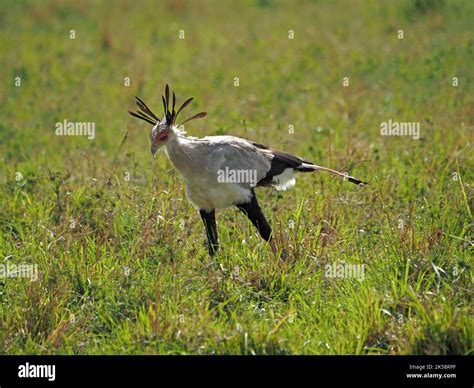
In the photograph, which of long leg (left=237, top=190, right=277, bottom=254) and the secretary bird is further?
long leg (left=237, top=190, right=277, bottom=254)

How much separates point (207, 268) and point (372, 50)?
758 centimetres

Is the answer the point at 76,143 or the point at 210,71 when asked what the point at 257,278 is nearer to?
the point at 76,143

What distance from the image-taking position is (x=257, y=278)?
6.00m

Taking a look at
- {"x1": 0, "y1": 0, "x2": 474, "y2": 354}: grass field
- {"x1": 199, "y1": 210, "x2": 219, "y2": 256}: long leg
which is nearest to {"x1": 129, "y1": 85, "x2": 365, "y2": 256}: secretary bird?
{"x1": 199, "y1": 210, "x2": 219, "y2": 256}: long leg

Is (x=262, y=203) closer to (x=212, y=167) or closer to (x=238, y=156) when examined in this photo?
(x=238, y=156)

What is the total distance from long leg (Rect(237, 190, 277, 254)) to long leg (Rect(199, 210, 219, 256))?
253 millimetres

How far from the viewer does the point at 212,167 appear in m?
6.14

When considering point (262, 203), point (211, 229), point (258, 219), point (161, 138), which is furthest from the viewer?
point (262, 203)

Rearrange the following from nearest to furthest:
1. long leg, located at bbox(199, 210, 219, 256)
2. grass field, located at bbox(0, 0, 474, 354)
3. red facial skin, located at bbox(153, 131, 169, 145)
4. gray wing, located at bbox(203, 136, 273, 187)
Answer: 1. grass field, located at bbox(0, 0, 474, 354)
2. red facial skin, located at bbox(153, 131, 169, 145)
3. gray wing, located at bbox(203, 136, 273, 187)
4. long leg, located at bbox(199, 210, 219, 256)

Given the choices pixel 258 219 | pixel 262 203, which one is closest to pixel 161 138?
pixel 258 219

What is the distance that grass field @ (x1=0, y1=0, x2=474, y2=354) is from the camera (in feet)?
17.7

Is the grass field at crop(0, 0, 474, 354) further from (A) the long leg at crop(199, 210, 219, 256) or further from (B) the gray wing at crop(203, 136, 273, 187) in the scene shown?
(B) the gray wing at crop(203, 136, 273, 187)

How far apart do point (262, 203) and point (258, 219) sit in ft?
3.42
